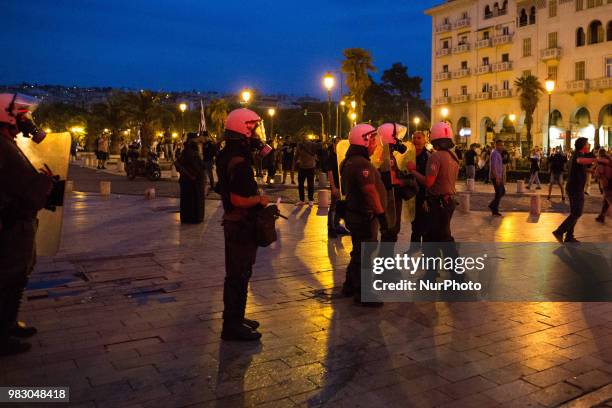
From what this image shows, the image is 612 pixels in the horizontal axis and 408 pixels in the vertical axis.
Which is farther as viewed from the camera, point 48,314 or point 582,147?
point 582,147

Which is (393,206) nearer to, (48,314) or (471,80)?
(48,314)

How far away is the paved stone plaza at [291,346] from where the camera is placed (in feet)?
12.6

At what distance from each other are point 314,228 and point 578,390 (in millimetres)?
7431

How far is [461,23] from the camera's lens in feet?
188

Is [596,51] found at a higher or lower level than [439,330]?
higher

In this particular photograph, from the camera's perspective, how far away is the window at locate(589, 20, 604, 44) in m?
44.9

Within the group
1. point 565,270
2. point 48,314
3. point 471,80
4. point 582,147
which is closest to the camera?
point 48,314

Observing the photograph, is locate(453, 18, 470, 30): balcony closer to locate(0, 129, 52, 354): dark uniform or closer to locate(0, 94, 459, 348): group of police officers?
locate(0, 94, 459, 348): group of police officers

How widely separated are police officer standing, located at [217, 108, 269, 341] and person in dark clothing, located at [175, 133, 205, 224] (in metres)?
7.02

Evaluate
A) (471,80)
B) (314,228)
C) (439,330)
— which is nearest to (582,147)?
(314,228)

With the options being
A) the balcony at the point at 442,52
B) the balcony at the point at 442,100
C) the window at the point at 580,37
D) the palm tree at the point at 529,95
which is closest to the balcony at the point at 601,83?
the window at the point at 580,37

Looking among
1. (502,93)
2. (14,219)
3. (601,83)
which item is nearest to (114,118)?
(502,93)

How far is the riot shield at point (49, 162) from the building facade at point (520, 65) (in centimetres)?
3927

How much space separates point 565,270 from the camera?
738 centimetres
